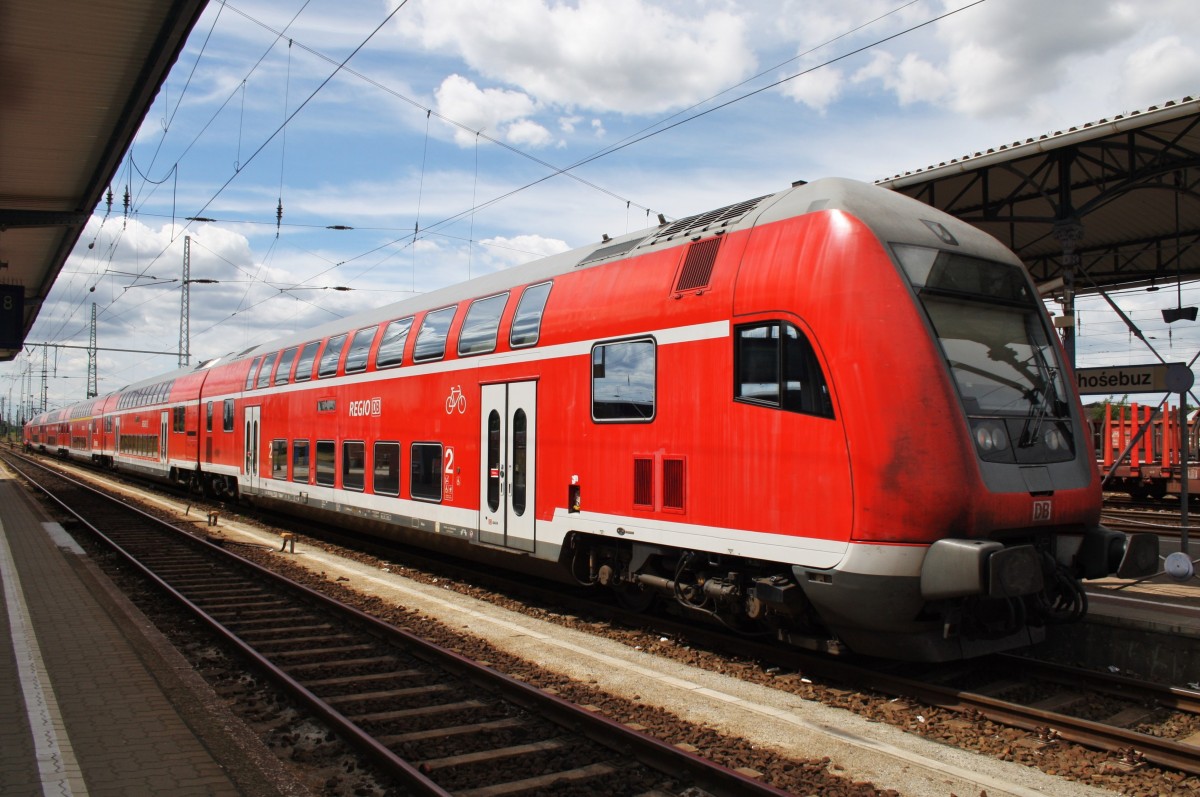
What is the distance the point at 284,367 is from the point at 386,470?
5.32m

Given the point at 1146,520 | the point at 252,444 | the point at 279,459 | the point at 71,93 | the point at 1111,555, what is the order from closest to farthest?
1. the point at 1111,555
2. the point at 71,93
3. the point at 279,459
4. the point at 1146,520
5. the point at 252,444

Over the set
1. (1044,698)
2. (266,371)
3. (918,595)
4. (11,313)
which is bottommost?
(1044,698)

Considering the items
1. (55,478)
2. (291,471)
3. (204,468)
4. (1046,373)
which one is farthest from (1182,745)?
(55,478)

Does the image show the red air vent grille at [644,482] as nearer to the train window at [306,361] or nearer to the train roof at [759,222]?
the train roof at [759,222]

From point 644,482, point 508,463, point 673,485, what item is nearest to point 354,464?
point 508,463

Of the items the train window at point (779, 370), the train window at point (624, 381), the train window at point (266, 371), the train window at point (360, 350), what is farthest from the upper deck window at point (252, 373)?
the train window at point (779, 370)

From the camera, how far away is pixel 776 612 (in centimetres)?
684

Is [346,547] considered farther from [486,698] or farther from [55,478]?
[55,478]

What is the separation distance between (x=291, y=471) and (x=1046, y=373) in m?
12.9

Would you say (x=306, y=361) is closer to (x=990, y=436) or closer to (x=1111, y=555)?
(x=990, y=436)

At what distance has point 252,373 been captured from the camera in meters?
18.5

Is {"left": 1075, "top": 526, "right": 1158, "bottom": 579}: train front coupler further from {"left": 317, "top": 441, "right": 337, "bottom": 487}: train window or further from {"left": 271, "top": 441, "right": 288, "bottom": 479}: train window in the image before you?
{"left": 271, "top": 441, "right": 288, "bottom": 479}: train window

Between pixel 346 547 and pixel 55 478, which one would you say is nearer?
pixel 346 547

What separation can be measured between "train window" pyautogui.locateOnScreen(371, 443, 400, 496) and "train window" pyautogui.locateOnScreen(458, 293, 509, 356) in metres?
2.27
